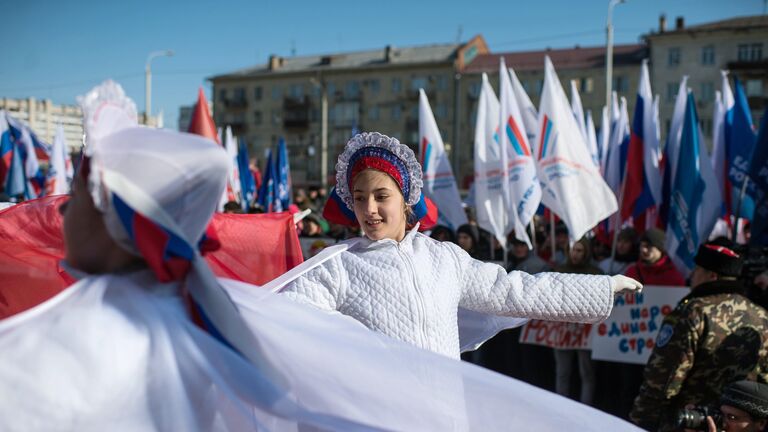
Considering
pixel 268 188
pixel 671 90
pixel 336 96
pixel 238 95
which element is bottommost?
pixel 268 188

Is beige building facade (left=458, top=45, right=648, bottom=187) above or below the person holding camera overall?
above

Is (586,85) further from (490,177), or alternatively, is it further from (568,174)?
(568,174)

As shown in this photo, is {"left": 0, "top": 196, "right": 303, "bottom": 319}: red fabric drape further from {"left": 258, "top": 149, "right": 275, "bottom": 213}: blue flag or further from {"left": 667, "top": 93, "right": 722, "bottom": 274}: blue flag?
{"left": 258, "top": 149, "right": 275, "bottom": 213}: blue flag

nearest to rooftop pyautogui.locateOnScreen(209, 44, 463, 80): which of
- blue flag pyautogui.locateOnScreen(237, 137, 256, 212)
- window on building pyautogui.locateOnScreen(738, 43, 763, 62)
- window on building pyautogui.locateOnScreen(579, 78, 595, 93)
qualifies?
window on building pyautogui.locateOnScreen(579, 78, 595, 93)

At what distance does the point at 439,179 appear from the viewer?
1086 cm

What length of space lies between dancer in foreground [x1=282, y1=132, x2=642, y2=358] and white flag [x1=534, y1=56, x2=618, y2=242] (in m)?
5.40

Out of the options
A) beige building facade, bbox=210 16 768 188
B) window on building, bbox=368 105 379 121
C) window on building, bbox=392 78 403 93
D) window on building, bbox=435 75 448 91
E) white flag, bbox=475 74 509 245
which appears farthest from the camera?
window on building, bbox=368 105 379 121

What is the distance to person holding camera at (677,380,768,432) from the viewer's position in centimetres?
357

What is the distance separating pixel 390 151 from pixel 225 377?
4.74 ft

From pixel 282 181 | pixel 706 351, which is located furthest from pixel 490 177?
pixel 282 181

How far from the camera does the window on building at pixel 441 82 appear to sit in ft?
207

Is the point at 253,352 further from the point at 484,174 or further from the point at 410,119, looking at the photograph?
the point at 410,119

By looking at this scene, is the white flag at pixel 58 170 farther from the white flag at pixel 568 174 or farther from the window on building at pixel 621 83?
the window on building at pixel 621 83

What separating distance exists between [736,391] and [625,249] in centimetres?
446
